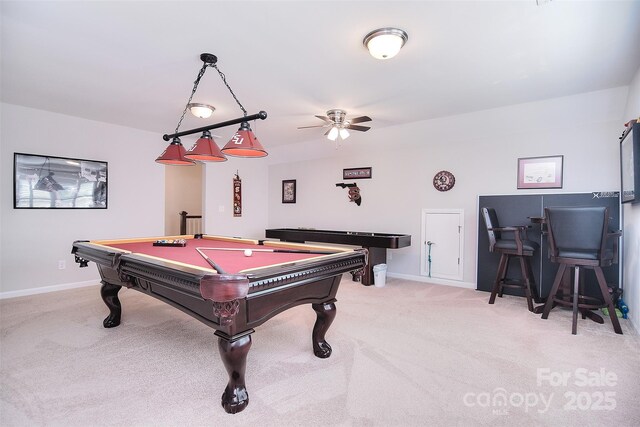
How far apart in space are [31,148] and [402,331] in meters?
5.00

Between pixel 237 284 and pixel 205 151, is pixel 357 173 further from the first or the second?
pixel 237 284

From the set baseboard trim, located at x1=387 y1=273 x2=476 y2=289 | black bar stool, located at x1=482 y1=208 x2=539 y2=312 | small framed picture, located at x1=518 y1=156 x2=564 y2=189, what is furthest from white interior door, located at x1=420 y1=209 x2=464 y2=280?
small framed picture, located at x1=518 y1=156 x2=564 y2=189

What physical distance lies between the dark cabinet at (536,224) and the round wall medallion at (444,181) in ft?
1.54

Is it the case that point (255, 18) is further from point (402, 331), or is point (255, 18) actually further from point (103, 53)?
point (402, 331)

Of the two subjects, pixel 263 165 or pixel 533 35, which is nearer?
pixel 533 35

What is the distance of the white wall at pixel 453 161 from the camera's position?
3.62 m

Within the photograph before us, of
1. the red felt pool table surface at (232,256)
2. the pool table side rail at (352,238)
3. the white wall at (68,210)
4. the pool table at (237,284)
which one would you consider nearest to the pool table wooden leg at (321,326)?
the pool table at (237,284)

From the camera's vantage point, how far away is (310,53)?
258cm

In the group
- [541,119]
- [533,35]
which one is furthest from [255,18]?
[541,119]

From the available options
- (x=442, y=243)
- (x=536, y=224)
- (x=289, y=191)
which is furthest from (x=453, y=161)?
(x=289, y=191)

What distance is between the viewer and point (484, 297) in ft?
13.1

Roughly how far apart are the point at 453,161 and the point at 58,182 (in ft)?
18.1

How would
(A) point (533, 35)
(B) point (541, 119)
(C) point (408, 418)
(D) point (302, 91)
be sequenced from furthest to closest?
(B) point (541, 119)
(D) point (302, 91)
(A) point (533, 35)
(C) point (408, 418)

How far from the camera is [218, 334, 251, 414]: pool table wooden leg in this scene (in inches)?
67.6
